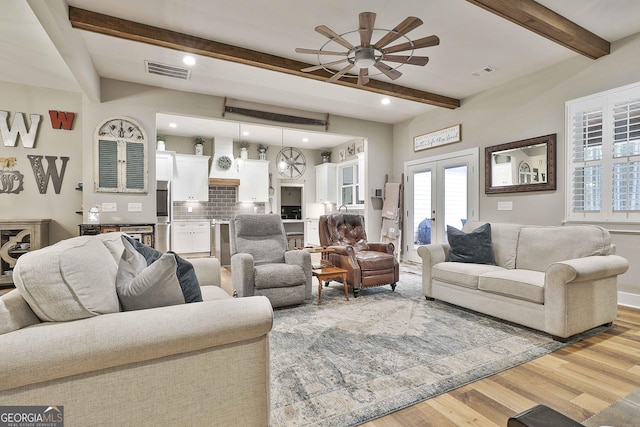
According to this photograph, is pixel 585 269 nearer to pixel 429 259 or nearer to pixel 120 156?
pixel 429 259

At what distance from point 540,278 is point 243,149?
699 centimetres

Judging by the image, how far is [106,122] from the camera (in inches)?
169

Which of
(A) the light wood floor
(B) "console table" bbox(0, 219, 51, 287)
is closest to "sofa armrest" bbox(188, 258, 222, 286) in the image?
(A) the light wood floor

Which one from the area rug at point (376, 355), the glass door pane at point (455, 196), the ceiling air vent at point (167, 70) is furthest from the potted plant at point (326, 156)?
the area rug at point (376, 355)

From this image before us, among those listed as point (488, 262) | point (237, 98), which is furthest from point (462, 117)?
point (237, 98)

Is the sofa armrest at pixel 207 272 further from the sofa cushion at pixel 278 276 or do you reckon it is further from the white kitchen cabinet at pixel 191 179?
the white kitchen cabinet at pixel 191 179

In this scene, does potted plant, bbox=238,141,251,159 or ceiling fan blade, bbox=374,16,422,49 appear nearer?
ceiling fan blade, bbox=374,16,422,49

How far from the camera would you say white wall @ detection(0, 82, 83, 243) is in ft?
15.1

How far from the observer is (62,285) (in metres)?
1.14

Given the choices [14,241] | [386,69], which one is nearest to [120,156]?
[14,241]

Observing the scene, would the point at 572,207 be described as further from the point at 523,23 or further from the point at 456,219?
the point at 523,23

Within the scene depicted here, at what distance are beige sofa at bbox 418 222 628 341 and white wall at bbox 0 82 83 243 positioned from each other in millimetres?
5241

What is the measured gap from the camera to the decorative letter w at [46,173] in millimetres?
4707

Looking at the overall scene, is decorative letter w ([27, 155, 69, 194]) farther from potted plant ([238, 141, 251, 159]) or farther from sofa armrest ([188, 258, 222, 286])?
potted plant ([238, 141, 251, 159])
